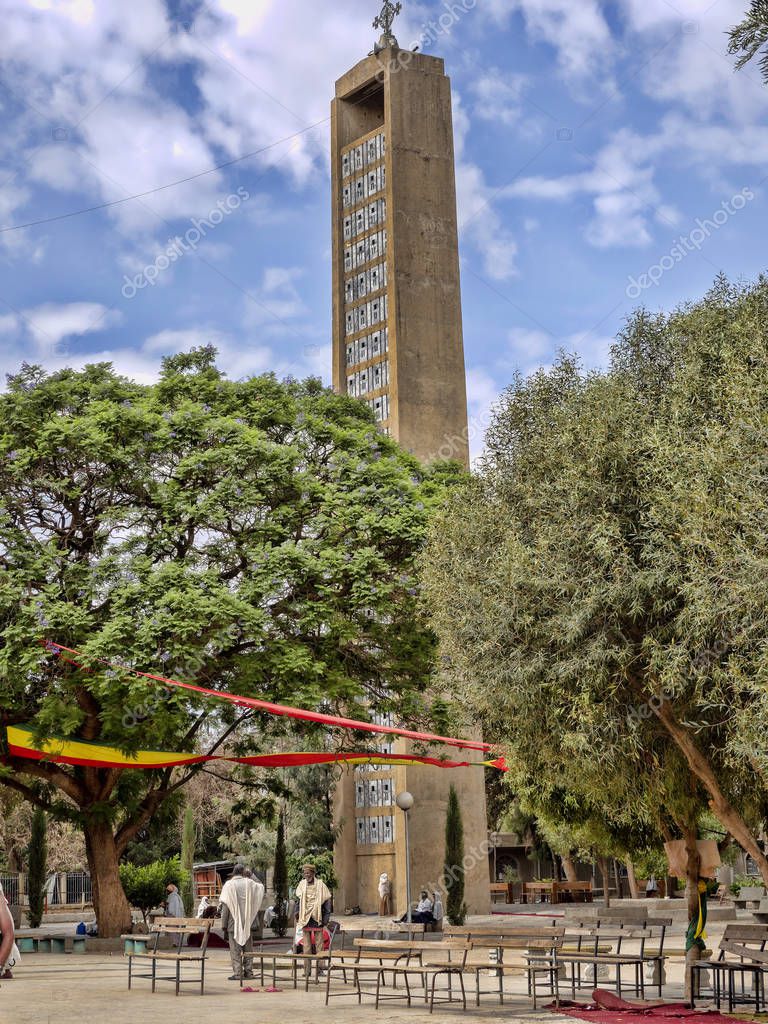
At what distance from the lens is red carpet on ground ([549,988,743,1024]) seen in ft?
44.0

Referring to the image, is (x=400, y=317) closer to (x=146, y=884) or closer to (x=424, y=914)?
(x=424, y=914)

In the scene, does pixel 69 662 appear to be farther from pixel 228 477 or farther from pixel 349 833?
pixel 349 833

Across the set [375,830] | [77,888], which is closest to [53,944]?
[375,830]

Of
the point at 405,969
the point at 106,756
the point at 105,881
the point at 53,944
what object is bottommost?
the point at 53,944

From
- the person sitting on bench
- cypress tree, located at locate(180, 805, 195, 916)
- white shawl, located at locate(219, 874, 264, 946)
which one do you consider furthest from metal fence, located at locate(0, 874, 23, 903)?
white shawl, located at locate(219, 874, 264, 946)

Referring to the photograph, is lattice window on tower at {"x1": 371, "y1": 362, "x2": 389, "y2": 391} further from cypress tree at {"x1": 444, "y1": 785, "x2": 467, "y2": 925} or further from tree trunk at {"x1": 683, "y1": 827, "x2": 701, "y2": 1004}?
tree trunk at {"x1": 683, "y1": 827, "x2": 701, "y2": 1004}

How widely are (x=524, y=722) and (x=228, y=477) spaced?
10.1 m

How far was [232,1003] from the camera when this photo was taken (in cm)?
1537

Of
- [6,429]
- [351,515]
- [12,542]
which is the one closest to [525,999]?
[351,515]

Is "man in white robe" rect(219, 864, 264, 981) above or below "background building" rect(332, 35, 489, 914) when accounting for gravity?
below

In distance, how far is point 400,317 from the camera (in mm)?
40531

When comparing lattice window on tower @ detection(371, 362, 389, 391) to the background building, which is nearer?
the background building

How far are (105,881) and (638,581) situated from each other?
55.5 feet

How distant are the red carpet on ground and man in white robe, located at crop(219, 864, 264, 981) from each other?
540 centimetres
